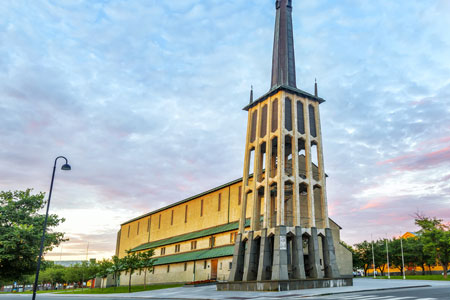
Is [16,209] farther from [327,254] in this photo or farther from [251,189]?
[327,254]

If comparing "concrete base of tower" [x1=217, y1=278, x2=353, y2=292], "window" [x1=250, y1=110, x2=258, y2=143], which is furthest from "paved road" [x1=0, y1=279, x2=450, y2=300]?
"window" [x1=250, y1=110, x2=258, y2=143]

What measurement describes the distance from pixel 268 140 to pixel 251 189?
618cm

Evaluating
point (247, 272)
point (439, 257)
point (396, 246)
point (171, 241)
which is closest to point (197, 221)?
point (171, 241)

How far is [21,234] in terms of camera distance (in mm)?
28594

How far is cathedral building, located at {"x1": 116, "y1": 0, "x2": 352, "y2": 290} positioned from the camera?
3572cm

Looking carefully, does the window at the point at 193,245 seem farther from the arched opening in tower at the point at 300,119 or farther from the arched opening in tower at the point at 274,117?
the arched opening in tower at the point at 300,119

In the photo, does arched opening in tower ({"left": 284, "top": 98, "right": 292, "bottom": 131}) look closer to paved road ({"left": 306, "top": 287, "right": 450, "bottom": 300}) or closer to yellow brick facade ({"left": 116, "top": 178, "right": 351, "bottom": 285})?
yellow brick facade ({"left": 116, "top": 178, "right": 351, "bottom": 285})

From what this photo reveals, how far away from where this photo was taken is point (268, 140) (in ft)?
134

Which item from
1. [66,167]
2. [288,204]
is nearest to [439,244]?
[288,204]

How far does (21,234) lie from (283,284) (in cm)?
2197

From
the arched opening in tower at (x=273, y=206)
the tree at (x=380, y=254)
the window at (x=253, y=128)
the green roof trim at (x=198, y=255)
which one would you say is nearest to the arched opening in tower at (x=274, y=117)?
the window at (x=253, y=128)

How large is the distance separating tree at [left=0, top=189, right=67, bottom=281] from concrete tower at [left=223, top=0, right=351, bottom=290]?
17926mm

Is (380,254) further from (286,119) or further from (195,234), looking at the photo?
(286,119)

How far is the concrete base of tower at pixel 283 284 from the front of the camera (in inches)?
1225
